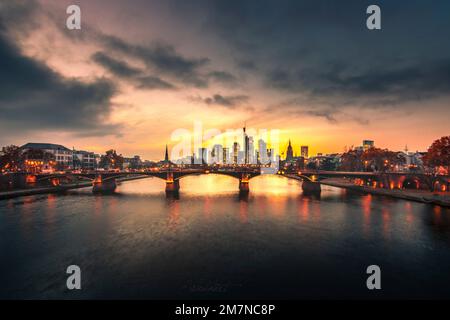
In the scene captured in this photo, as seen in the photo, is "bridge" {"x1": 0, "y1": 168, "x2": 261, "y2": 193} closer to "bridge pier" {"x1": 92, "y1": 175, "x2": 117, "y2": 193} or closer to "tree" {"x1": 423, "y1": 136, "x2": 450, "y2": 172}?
"bridge pier" {"x1": 92, "y1": 175, "x2": 117, "y2": 193}

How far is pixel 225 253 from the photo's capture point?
2452cm

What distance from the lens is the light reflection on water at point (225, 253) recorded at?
1746 cm

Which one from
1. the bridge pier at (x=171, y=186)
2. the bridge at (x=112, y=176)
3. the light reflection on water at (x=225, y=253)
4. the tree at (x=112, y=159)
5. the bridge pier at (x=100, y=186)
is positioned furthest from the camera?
the tree at (x=112, y=159)

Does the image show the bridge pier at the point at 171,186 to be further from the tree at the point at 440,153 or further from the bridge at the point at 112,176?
the tree at the point at 440,153

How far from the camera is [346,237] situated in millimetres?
30078

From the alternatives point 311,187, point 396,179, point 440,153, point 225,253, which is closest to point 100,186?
point 225,253

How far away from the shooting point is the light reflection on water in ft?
57.3

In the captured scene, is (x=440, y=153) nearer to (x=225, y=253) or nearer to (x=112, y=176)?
(x=225, y=253)

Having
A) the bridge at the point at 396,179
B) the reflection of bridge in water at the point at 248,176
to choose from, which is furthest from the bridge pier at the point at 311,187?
the bridge at the point at 396,179

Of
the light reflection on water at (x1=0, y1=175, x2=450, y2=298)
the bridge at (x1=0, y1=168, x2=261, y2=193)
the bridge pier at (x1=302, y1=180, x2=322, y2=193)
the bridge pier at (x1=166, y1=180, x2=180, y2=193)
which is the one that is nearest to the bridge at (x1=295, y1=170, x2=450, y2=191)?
the bridge pier at (x1=302, y1=180, x2=322, y2=193)
